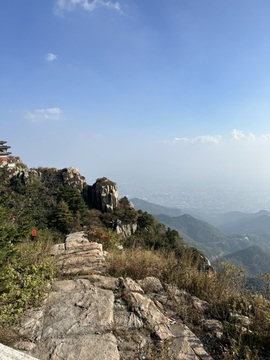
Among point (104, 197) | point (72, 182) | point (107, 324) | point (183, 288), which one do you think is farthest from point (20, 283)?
point (72, 182)

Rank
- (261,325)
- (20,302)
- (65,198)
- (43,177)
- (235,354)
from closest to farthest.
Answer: (235,354)
(261,325)
(20,302)
(65,198)
(43,177)

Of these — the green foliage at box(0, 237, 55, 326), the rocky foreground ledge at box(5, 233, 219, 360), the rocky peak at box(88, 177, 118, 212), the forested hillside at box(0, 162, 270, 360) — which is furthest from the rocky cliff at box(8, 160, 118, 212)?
the rocky foreground ledge at box(5, 233, 219, 360)

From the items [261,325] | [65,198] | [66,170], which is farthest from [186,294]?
[66,170]

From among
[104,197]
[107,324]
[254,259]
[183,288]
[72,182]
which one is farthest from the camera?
[254,259]

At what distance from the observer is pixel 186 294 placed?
4496 mm

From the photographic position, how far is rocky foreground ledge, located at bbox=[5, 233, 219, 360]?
120 inches

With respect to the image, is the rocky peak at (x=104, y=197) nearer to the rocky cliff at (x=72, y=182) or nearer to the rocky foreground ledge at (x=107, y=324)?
the rocky cliff at (x=72, y=182)

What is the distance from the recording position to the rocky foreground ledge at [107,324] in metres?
3.05

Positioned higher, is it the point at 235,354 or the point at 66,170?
the point at 66,170

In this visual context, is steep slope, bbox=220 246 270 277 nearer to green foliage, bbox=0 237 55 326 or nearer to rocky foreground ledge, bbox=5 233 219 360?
rocky foreground ledge, bbox=5 233 219 360

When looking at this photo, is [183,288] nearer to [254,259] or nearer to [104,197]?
[104,197]

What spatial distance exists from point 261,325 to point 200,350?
3.07ft

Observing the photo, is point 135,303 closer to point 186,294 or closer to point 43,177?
point 186,294

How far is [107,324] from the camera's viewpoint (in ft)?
11.6
